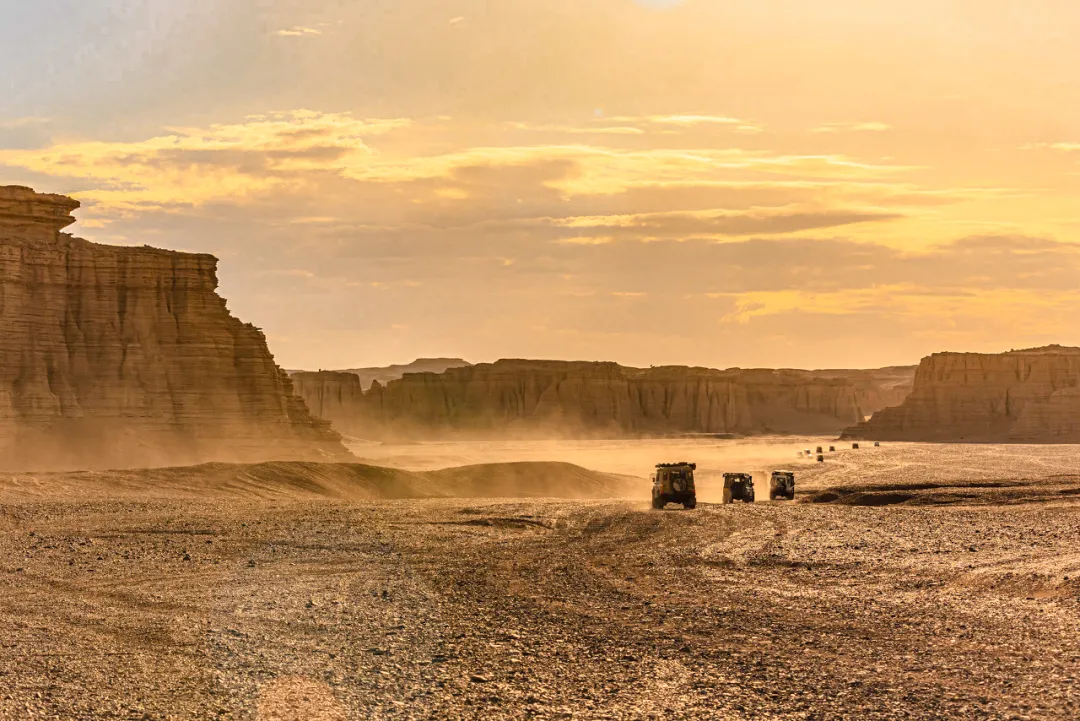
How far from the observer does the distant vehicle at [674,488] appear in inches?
1766

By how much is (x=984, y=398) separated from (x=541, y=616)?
152340mm

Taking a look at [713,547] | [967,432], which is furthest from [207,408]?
[967,432]

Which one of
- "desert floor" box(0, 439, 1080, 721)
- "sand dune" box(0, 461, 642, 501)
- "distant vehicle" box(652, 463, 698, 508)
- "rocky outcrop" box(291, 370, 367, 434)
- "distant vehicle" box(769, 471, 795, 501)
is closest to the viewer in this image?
"desert floor" box(0, 439, 1080, 721)

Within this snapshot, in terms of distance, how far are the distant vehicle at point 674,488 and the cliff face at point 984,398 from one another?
11247 centimetres

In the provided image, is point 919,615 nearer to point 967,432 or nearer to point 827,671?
point 827,671

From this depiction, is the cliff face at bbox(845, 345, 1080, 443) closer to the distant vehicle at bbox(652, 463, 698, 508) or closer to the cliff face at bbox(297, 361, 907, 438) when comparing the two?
the cliff face at bbox(297, 361, 907, 438)

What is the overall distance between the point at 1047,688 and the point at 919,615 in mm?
5482

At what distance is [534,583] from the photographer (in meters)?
24.9

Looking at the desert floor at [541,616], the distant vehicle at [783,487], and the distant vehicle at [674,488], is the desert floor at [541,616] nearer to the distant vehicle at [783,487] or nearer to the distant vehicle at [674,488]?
the distant vehicle at [674,488]

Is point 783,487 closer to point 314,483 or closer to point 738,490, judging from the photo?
point 738,490

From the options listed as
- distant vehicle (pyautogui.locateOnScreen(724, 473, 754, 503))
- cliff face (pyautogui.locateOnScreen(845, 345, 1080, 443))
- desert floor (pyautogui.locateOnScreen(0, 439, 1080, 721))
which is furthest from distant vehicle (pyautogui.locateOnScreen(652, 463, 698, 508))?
cliff face (pyautogui.locateOnScreen(845, 345, 1080, 443))

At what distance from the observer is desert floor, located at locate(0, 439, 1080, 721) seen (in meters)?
15.2

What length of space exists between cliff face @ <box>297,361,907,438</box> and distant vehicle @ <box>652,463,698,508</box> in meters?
131

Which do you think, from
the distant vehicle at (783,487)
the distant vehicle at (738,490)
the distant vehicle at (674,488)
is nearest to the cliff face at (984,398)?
the distant vehicle at (783,487)
